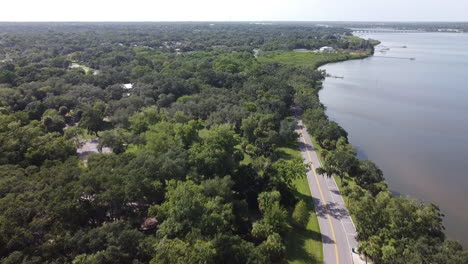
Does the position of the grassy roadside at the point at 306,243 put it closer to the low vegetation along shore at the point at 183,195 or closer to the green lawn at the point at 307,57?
the low vegetation along shore at the point at 183,195

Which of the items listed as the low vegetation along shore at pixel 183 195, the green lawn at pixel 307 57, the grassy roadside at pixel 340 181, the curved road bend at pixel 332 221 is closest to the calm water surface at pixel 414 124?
the grassy roadside at pixel 340 181

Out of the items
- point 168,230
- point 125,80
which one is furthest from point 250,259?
point 125,80

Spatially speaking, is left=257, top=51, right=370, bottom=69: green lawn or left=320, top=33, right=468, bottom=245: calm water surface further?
left=257, top=51, right=370, bottom=69: green lawn

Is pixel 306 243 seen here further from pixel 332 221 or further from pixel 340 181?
pixel 340 181

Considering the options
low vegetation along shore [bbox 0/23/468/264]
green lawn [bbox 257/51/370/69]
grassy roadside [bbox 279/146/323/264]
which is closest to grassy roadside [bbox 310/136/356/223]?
low vegetation along shore [bbox 0/23/468/264]

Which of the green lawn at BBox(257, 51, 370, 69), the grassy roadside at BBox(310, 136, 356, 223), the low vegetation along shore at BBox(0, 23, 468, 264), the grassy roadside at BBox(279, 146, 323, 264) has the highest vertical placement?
the green lawn at BBox(257, 51, 370, 69)

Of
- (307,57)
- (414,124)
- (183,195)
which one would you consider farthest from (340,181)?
(307,57)

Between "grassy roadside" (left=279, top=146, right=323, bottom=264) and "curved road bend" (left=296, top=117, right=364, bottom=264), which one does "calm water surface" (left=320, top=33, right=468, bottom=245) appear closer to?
"curved road bend" (left=296, top=117, right=364, bottom=264)

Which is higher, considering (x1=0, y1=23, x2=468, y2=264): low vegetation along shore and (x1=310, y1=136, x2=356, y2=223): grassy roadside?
(x1=0, y1=23, x2=468, y2=264): low vegetation along shore
